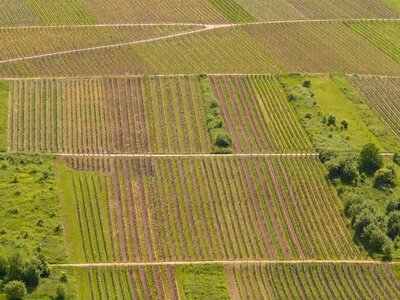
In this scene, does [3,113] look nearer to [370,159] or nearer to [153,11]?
[153,11]

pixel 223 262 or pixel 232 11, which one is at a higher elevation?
pixel 232 11

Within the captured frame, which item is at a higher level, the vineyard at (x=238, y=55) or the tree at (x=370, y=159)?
the vineyard at (x=238, y=55)

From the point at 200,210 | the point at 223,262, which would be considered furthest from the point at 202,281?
the point at 200,210

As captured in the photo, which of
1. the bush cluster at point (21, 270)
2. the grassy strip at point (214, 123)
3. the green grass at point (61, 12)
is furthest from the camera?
the green grass at point (61, 12)

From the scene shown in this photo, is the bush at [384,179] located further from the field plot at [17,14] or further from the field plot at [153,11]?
the field plot at [17,14]

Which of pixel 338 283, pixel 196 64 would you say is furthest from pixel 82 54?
pixel 338 283

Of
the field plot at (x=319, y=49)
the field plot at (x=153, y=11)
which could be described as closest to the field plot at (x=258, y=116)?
the field plot at (x=319, y=49)

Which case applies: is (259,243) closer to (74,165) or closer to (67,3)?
(74,165)
